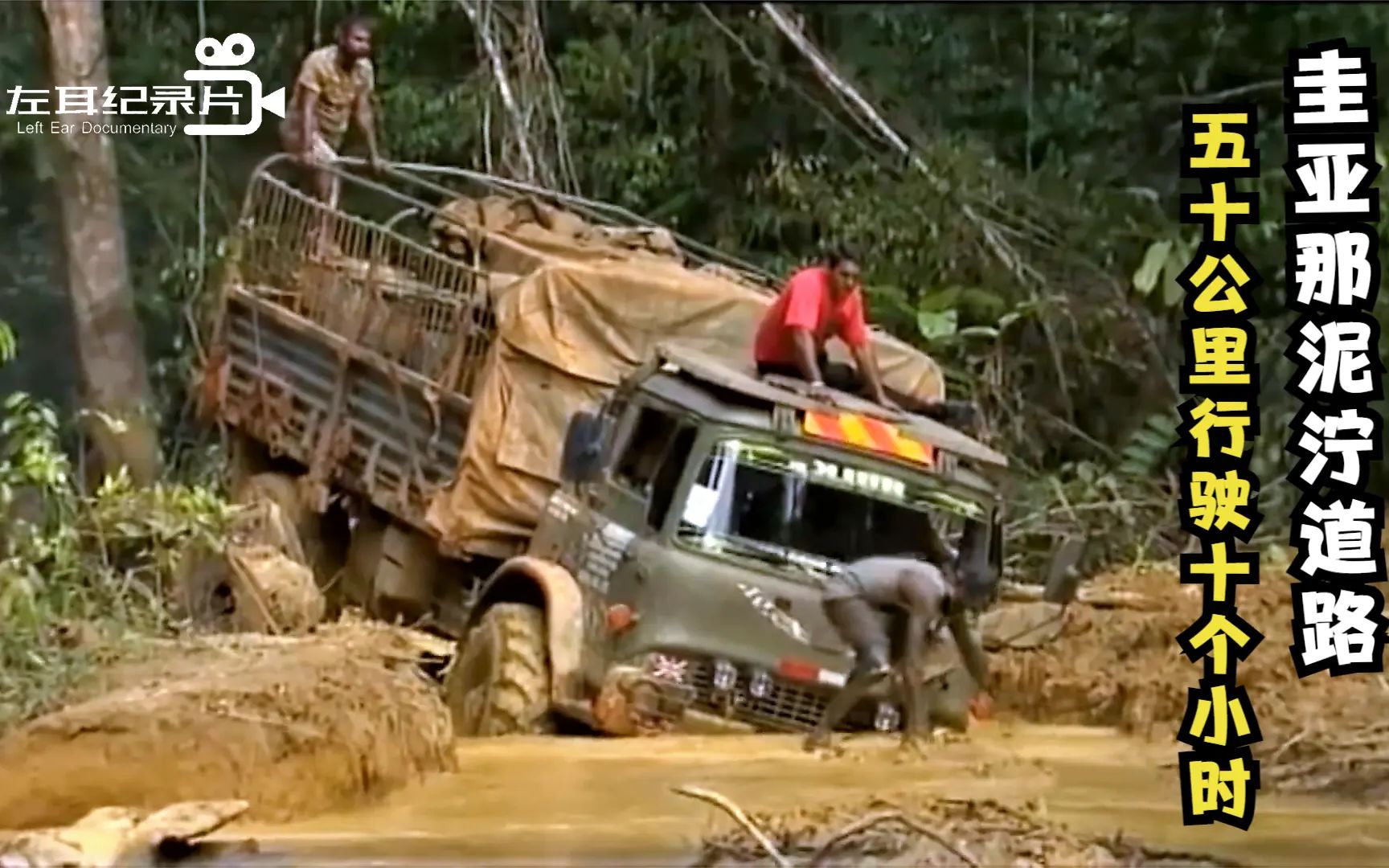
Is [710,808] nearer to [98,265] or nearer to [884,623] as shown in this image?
[884,623]

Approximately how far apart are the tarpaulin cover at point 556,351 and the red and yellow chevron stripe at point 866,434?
0.86 meters

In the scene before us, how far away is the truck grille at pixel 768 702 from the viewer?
4.17 m

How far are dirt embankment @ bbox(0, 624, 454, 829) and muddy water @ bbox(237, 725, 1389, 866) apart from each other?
82mm

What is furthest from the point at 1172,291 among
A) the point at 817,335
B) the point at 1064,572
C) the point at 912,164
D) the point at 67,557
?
the point at 67,557

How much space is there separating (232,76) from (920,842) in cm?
182

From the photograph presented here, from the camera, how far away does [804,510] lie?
446 centimetres

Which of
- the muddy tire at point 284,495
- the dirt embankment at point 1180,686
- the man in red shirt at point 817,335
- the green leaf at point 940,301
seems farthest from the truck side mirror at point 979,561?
the muddy tire at point 284,495

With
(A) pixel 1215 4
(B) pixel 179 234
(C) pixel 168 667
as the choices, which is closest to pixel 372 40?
(B) pixel 179 234

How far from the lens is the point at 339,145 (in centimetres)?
490

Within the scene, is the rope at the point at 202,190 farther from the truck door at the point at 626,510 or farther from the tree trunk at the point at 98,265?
the truck door at the point at 626,510

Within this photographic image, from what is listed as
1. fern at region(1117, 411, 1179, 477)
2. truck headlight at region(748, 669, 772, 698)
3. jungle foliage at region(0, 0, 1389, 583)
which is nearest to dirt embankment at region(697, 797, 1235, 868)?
truck headlight at region(748, 669, 772, 698)

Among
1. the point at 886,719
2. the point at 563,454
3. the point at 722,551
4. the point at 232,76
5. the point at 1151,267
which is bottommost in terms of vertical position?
the point at 886,719

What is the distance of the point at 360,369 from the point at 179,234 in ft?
3.60

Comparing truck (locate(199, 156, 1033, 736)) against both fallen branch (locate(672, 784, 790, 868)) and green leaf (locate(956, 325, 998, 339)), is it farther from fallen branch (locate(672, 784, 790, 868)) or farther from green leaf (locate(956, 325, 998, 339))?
fallen branch (locate(672, 784, 790, 868))
